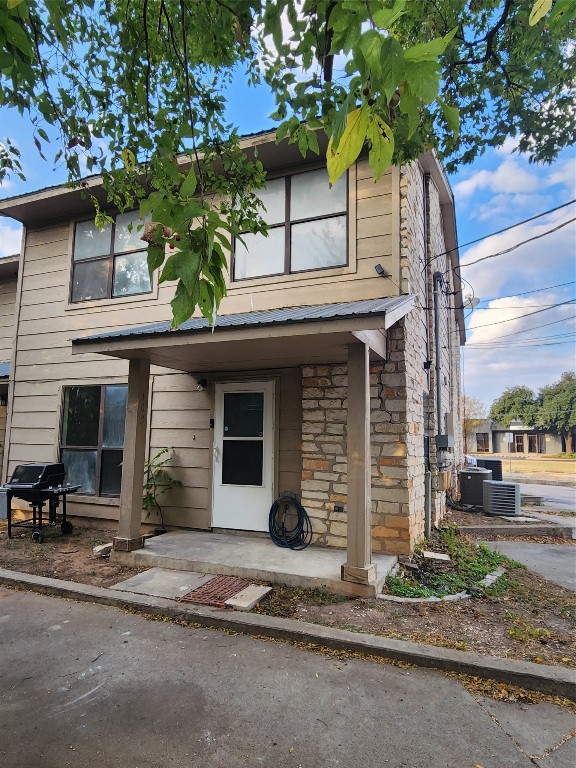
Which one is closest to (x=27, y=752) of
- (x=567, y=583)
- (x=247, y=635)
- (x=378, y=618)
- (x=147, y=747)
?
(x=147, y=747)

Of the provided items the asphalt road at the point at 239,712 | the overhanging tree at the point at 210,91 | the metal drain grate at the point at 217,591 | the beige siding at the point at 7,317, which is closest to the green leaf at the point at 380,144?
the overhanging tree at the point at 210,91

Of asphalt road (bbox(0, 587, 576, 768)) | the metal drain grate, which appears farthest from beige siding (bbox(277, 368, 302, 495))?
asphalt road (bbox(0, 587, 576, 768))

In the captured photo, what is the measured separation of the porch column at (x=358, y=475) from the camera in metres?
4.11

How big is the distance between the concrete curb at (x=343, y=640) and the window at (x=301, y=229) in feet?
14.1

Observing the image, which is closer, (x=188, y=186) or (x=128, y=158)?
(x=188, y=186)

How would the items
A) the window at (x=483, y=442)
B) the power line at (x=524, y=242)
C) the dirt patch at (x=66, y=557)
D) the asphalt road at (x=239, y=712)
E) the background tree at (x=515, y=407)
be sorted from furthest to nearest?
the background tree at (x=515, y=407)
the window at (x=483, y=442)
the power line at (x=524, y=242)
the dirt patch at (x=66, y=557)
the asphalt road at (x=239, y=712)

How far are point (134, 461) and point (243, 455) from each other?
148 centimetres

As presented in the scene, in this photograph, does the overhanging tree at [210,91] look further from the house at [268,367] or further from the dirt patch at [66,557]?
the dirt patch at [66,557]

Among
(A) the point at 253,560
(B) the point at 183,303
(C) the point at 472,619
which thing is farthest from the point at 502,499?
(B) the point at 183,303

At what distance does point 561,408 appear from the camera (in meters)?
46.4

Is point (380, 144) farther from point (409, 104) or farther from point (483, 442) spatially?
point (483, 442)

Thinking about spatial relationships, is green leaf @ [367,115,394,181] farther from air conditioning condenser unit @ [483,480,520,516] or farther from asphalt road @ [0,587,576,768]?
air conditioning condenser unit @ [483,480,520,516]

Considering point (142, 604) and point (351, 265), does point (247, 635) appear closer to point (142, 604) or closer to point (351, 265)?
point (142, 604)

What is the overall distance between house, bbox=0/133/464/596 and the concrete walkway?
3.73 ft
